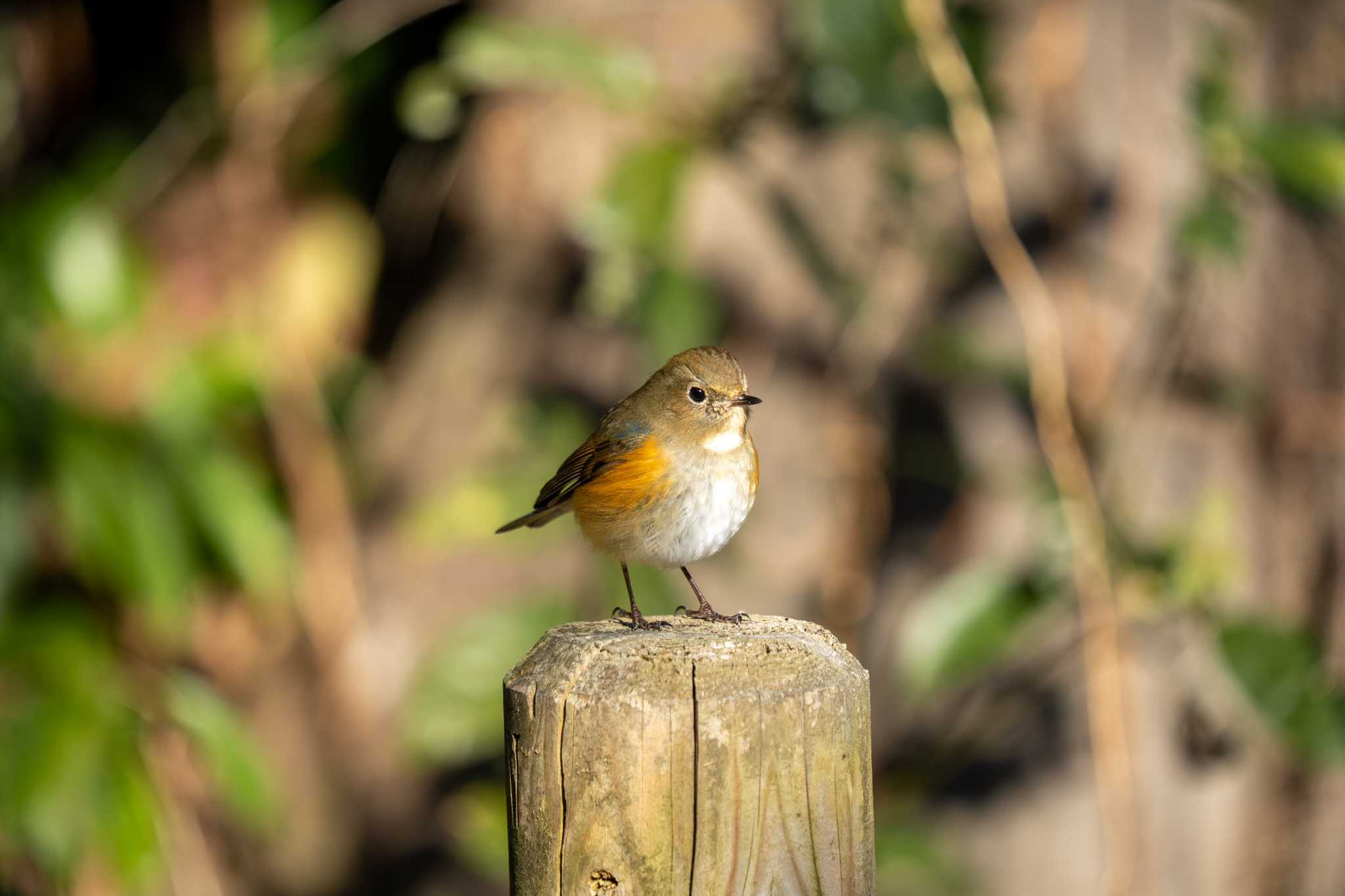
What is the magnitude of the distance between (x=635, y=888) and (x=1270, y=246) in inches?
156

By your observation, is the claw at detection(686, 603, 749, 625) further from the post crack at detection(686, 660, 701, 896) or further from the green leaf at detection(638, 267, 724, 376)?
the green leaf at detection(638, 267, 724, 376)

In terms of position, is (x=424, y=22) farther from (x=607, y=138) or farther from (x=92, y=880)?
(x=92, y=880)

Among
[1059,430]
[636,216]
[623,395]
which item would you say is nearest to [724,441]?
[636,216]

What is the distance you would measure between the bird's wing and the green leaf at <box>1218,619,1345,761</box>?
175 cm

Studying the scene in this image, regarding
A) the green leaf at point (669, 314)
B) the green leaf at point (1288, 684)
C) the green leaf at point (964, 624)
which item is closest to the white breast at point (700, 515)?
the green leaf at point (669, 314)

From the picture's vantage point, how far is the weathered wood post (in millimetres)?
1611

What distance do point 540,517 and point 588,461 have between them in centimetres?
30

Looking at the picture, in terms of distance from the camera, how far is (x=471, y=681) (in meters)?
3.51

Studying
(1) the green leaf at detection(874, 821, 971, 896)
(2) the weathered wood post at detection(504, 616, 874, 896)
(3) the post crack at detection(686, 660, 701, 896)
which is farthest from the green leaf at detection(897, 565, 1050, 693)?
(3) the post crack at detection(686, 660, 701, 896)

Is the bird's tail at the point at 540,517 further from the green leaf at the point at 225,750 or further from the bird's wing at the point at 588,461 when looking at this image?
the green leaf at the point at 225,750

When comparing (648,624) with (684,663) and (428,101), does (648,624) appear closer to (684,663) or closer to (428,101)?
(684,663)

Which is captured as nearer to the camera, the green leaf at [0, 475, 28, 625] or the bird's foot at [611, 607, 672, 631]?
the bird's foot at [611, 607, 672, 631]

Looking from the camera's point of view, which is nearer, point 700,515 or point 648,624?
point 648,624

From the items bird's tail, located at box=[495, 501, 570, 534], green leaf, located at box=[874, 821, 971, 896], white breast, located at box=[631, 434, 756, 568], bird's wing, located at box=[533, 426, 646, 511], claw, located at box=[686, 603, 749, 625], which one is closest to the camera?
claw, located at box=[686, 603, 749, 625]
